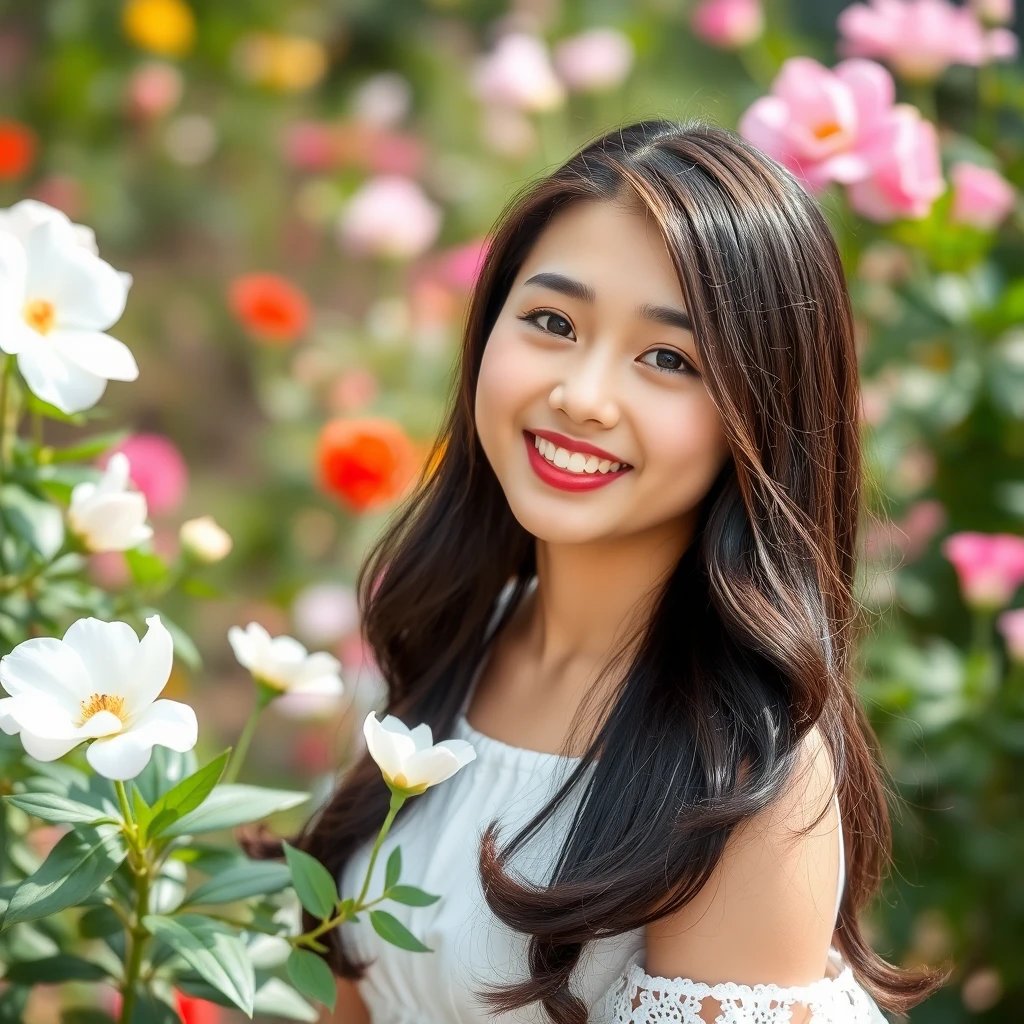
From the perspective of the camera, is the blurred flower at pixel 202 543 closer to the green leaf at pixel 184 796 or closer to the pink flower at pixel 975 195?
the green leaf at pixel 184 796

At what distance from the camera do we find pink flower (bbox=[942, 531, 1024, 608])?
4.66ft

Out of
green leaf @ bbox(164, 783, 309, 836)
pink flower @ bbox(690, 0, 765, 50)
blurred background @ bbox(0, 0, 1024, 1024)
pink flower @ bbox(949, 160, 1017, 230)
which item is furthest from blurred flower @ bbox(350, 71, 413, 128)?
green leaf @ bbox(164, 783, 309, 836)

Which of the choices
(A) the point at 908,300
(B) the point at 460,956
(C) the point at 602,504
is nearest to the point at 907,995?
(B) the point at 460,956

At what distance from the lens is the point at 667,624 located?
3.36 ft

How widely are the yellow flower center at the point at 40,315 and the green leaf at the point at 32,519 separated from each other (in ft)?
0.52

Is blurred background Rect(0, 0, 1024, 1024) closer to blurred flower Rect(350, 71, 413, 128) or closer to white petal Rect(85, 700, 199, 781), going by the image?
blurred flower Rect(350, 71, 413, 128)

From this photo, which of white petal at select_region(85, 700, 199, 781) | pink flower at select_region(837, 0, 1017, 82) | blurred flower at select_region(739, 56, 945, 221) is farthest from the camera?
pink flower at select_region(837, 0, 1017, 82)

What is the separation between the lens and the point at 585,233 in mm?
945

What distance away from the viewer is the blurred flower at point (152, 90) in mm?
2291

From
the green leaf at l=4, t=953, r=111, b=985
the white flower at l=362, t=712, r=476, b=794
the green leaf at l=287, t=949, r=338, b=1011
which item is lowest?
the green leaf at l=4, t=953, r=111, b=985

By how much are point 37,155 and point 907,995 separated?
206 cm

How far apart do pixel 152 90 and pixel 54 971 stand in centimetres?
173

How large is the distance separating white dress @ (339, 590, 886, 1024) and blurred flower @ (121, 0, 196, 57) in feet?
5.30

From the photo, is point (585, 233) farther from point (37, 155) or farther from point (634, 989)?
point (37, 155)
